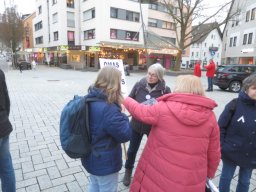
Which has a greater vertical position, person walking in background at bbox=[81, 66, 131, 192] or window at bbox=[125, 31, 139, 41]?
window at bbox=[125, 31, 139, 41]

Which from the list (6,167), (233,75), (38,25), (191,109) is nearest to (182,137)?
(191,109)

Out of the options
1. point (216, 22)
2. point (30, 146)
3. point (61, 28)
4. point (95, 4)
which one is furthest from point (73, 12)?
point (30, 146)

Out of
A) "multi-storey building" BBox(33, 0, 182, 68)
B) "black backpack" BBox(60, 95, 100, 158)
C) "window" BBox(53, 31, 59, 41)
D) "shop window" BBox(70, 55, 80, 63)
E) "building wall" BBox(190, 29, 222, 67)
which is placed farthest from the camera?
"building wall" BBox(190, 29, 222, 67)

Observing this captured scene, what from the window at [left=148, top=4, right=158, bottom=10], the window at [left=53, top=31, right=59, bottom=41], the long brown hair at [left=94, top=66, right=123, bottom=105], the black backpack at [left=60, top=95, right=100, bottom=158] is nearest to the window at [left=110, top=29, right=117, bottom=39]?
the window at [left=148, top=4, right=158, bottom=10]

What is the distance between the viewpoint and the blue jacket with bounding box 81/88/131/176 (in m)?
2.02

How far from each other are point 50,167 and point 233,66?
13.1m

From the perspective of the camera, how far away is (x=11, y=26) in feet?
112

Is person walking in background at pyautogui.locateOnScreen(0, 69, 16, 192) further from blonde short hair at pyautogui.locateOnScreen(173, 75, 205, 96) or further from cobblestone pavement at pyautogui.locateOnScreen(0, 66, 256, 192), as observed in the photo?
blonde short hair at pyautogui.locateOnScreen(173, 75, 205, 96)

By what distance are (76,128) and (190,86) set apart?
1051mm

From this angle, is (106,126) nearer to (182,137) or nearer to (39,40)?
(182,137)

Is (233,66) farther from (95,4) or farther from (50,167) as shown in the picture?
(95,4)

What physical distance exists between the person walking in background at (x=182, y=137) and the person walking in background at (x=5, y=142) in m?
1.34

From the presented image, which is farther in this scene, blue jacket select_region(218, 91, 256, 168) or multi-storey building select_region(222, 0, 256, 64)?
multi-storey building select_region(222, 0, 256, 64)

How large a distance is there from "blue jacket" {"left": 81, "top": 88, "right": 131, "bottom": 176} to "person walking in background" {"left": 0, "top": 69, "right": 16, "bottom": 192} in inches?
35.3
